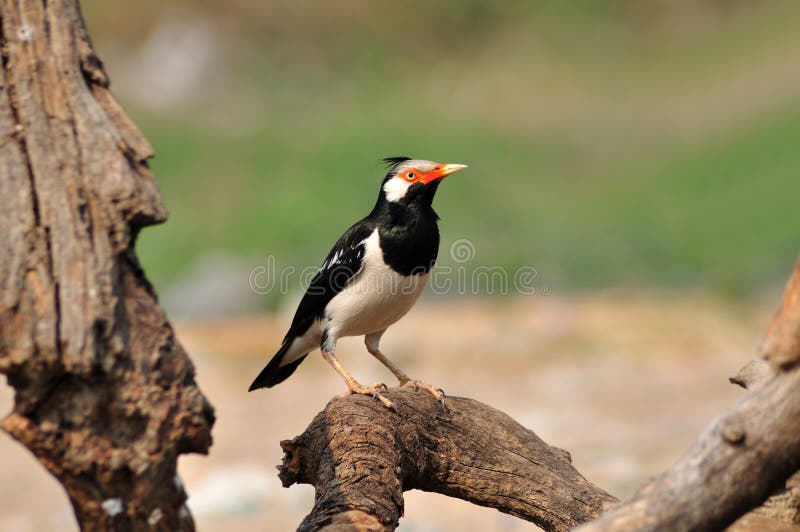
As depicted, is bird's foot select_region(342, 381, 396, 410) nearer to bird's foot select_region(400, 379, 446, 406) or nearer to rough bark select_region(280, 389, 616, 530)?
rough bark select_region(280, 389, 616, 530)

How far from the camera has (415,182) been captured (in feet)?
19.5

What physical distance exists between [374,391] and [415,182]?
1554mm

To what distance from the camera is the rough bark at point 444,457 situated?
4.22m

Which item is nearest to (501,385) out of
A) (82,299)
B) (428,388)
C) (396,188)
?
(396,188)

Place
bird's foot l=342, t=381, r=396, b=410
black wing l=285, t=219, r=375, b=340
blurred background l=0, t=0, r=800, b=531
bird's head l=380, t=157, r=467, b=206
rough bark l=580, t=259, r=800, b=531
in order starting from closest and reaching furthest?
rough bark l=580, t=259, r=800, b=531 < bird's foot l=342, t=381, r=396, b=410 < black wing l=285, t=219, r=375, b=340 < bird's head l=380, t=157, r=467, b=206 < blurred background l=0, t=0, r=800, b=531

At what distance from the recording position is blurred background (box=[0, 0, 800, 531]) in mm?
10617

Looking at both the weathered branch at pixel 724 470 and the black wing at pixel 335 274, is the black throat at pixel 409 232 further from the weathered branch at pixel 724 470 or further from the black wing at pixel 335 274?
the weathered branch at pixel 724 470

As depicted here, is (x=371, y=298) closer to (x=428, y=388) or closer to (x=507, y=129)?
(x=428, y=388)

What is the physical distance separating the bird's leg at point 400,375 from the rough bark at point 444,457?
3.8 inches

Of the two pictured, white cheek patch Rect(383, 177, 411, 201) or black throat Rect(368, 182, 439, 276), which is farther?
white cheek patch Rect(383, 177, 411, 201)

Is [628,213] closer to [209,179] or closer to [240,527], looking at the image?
[209,179]

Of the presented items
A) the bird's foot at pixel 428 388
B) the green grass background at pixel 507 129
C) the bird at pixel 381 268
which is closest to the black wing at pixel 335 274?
the bird at pixel 381 268

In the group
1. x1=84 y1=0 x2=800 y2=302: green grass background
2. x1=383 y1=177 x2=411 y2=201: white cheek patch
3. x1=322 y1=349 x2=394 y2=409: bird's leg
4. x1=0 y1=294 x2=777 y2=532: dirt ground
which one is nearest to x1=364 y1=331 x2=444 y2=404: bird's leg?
x1=322 y1=349 x2=394 y2=409: bird's leg

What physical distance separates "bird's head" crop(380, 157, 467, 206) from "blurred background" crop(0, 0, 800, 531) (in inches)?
118
